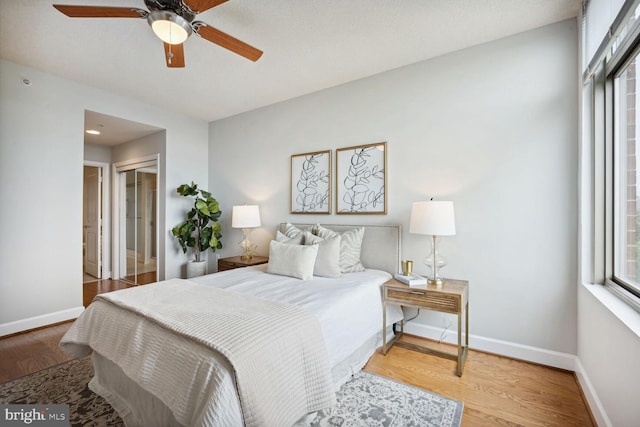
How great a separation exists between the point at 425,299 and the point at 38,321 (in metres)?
3.92

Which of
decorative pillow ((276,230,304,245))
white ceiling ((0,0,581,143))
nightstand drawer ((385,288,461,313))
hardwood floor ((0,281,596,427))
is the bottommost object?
hardwood floor ((0,281,596,427))

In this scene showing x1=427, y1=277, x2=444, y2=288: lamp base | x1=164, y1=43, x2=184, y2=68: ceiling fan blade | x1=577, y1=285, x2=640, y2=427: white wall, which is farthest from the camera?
x1=427, y1=277, x2=444, y2=288: lamp base

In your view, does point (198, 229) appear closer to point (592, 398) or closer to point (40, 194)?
point (40, 194)

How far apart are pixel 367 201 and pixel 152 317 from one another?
2.20 meters

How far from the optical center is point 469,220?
8.29 ft

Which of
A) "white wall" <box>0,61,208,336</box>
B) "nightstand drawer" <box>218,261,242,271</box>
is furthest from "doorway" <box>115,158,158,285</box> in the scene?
"nightstand drawer" <box>218,261,242,271</box>

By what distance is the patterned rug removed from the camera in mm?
1625

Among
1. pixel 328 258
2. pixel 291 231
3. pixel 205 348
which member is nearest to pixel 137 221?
pixel 291 231

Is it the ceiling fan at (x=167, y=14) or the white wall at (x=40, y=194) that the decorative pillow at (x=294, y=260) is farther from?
the white wall at (x=40, y=194)

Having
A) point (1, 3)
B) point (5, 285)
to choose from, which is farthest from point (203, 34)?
point (5, 285)

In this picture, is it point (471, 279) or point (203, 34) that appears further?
point (471, 279)

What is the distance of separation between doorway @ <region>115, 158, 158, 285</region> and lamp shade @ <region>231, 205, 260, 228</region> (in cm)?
155

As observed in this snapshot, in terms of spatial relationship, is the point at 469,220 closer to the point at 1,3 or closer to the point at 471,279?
the point at 471,279

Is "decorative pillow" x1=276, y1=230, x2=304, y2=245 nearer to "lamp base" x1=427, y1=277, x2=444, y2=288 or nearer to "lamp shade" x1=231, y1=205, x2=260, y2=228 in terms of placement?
"lamp shade" x1=231, y1=205, x2=260, y2=228
